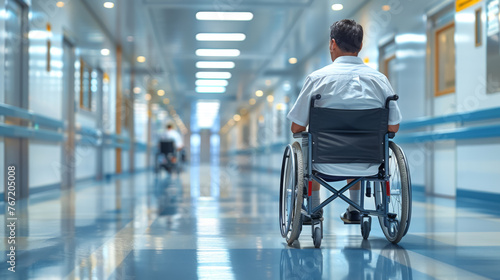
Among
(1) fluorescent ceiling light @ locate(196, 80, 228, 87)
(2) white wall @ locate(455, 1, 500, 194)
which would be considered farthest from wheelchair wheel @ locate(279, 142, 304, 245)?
(1) fluorescent ceiling light @ locate(196, 80, 228, 87)

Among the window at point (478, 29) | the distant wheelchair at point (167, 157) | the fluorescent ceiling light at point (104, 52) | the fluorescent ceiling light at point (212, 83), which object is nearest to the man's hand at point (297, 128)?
the window at point (478, 29)

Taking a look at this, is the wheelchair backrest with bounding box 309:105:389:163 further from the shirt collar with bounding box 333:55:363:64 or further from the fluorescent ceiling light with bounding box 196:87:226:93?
the fluorescent ceiling light with bounding box 196:87:226:93

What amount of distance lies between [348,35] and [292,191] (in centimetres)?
82

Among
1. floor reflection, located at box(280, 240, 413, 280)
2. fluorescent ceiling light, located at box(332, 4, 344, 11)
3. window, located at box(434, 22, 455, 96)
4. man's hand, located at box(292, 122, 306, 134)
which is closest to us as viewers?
floor reflection, located at box(280, 240, 413, 280)

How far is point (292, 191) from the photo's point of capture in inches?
95.3

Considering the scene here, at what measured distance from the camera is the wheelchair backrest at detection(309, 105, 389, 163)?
7.98 feet

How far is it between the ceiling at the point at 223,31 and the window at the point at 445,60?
171 cm

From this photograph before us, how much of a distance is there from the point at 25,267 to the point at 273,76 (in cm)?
1346

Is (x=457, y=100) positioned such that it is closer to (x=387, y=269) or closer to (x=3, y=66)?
(x=387, y=269)

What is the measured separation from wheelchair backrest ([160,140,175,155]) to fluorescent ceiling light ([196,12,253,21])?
4549 millimetres

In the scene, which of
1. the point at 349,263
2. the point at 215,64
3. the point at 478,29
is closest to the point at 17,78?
the point at 349,263

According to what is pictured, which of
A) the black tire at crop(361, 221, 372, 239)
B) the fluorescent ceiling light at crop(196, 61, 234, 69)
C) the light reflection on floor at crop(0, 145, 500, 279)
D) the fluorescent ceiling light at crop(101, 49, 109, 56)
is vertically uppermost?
the fluorescent ceiling light at crop(196, 61, 234, 69)

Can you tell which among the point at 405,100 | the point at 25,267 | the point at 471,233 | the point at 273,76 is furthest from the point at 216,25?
the point at 25,267

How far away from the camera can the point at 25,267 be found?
2035 mm
